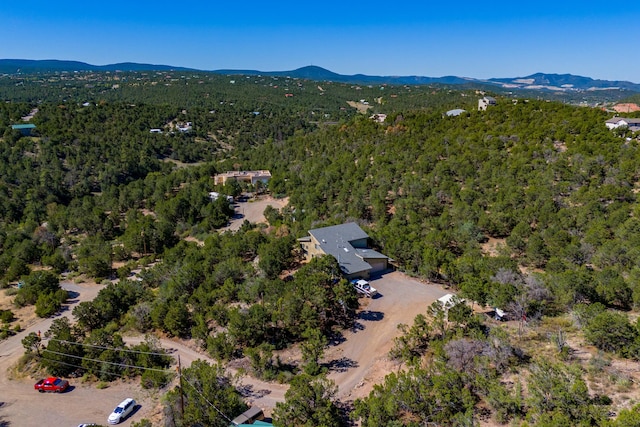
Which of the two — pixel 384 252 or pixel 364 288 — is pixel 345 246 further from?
pixel 364 288

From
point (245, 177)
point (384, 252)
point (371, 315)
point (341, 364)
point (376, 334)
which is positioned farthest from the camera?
point (245, 177)

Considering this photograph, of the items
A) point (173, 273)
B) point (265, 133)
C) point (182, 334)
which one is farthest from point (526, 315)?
point (265, 133)

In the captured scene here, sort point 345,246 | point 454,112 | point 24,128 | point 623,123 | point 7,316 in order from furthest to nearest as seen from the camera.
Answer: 1. point 24,128
2. point 454,112
3. point 623,123
4. point 345,246
5. point 7,316

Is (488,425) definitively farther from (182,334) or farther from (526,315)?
(182,334)

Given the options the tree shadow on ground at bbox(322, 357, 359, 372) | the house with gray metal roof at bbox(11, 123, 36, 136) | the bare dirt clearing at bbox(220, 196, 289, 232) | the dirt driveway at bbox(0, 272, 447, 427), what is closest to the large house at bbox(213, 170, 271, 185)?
the bare dirt clearing at bbox(220, 196, 289, 232)

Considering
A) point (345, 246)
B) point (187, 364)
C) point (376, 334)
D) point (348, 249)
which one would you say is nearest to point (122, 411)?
point (187, 364)

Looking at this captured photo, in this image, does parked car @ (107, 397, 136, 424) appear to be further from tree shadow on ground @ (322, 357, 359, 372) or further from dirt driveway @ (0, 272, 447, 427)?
tree shadow on ground @ (322, 357, 359, 372)

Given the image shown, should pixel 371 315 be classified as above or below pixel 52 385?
above

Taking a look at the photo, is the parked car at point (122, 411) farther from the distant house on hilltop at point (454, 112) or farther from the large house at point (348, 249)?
the distant house on hilltop at point (454, 112)
